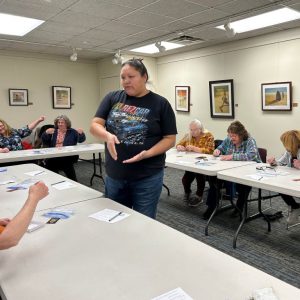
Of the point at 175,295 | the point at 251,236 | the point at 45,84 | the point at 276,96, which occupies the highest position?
the point at 45,84

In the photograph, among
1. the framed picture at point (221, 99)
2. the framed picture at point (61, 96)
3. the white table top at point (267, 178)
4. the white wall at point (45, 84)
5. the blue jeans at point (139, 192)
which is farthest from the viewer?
the framed picture at point (61, 96)

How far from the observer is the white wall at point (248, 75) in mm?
4727

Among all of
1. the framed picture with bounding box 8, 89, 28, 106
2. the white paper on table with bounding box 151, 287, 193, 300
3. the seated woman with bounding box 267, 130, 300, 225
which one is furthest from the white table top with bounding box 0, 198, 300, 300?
the framed picture with bounding box 8, 89, 28, 106

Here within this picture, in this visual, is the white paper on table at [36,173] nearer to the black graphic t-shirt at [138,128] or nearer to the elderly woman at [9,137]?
the black graphic t-shirt at [138,128]

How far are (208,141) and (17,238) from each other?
3345 millimetres

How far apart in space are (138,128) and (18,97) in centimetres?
546

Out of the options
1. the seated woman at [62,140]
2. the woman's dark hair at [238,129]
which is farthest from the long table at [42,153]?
the woman's dark hair at [238,129]

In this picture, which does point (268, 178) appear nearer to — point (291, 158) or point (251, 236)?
point (291, 158)

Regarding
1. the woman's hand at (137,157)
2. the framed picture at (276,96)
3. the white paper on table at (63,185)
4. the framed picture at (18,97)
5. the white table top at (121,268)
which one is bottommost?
the white table top at (121,268)

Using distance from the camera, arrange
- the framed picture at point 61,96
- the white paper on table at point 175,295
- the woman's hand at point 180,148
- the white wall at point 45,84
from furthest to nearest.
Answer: the framed picture at point 61,96 < the white wall at point 45,84 < the woman's hand at point 180,148 < the white paper on table at point 175,295

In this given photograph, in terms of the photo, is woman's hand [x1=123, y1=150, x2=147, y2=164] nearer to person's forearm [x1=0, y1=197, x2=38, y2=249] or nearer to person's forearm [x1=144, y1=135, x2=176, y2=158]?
person's forearm [x1=144, y1=135, x2=176, y2=158]

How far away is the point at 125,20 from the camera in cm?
405

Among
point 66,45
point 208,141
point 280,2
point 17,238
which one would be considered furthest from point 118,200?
point 66,45

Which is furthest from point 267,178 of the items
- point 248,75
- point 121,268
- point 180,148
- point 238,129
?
point 248,75
